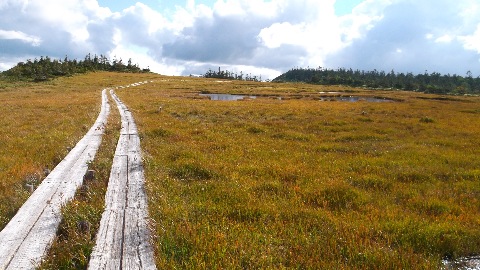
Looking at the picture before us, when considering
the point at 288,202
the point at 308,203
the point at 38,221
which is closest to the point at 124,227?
the point at 38,221

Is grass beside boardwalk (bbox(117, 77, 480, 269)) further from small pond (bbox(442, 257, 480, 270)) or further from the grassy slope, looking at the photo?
small pond (bbox(442, 257, 480, 270))

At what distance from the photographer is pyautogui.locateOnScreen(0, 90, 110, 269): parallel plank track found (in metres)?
5.32

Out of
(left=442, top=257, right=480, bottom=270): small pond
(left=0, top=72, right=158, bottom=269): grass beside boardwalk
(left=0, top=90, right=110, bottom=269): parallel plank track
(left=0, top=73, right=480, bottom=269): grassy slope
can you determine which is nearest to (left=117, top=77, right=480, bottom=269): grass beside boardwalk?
(left=0, top=73, right=480, bottom=269): grassy slope

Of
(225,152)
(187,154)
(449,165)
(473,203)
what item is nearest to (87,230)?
(187,154)

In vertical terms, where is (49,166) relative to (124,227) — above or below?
below

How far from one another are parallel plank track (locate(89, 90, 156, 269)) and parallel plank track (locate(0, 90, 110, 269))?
2.83ft

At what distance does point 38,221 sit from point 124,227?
5.55 feet

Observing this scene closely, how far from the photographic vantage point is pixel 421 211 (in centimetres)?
884

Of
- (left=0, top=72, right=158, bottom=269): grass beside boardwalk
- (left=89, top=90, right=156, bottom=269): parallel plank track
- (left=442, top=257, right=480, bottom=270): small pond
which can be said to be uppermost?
(left=89, top=90, right=156, bottom=269): parallel plank track

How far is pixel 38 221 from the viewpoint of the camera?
21.3 ft

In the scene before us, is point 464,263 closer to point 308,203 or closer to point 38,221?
point 308,203

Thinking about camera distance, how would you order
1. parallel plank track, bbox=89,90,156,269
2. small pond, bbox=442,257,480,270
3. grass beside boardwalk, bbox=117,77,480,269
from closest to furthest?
parallel plank track, bbox=89,90,156,269
small pond, bbox=442,257,480,270
grass beside boardwalk, bbox=117,77,480,269

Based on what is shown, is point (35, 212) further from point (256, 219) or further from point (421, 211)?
point (421, 211)

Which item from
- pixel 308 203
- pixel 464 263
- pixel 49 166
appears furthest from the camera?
pixel 49 166
